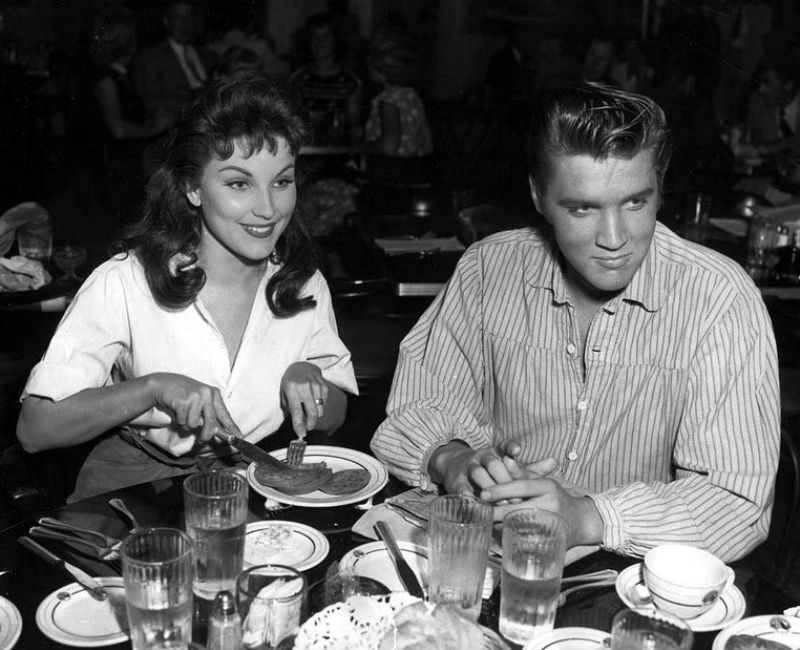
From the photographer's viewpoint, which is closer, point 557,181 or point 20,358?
point 557,181

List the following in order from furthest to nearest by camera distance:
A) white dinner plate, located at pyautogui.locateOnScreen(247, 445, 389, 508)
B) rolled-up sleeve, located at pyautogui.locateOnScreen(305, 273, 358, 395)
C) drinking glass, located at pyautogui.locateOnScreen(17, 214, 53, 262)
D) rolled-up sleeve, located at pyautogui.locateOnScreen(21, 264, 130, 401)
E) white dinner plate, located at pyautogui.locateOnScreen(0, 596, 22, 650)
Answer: drinking glass, located at pyautogui.locateOnScreen(17, 214, 53, 262) < rolled-up sleeve, located at pyautogui.locateOnScreen(305, 273, 358, 395) < rolled-up sleeve, located at pyautogui.locateOnScreen(21, 264, 130, 401) < white dinner plate, located at pyautogui.locateOnScreen(247, 445, 389, 508) < white dinner plate, located at pyautogui.locateOnScreen(0, 596, 22, 650)

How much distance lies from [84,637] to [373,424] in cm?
183

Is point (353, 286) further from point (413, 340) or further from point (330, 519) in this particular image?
point (330, 519)

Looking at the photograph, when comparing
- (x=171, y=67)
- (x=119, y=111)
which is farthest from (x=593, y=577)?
(x=171, y=67)

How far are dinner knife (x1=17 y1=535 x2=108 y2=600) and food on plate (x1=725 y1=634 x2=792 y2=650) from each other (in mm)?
976

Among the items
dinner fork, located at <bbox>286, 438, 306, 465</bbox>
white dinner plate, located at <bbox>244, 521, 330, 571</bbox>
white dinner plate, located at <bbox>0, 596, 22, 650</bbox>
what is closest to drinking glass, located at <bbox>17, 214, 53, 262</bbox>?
dinner fork, located at <bbox>286, 438, 306, 465</bbox>

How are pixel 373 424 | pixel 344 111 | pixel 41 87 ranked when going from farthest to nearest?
pixel 41 87
pixel 344 111
pixel 373 424

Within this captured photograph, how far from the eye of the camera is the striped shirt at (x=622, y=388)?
1.86 metres

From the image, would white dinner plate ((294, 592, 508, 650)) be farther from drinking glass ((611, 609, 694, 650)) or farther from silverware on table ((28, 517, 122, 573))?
silverware on table ((28, 517, 122, 573))

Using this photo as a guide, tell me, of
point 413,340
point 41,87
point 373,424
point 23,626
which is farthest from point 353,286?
point 41,87

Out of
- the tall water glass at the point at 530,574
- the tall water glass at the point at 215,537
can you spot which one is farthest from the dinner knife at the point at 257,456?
the tall water glass at the point at 530,574

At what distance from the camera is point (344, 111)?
8.13 meters

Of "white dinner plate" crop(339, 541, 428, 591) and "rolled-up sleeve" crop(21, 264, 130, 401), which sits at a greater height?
"rolled-up sleeve" crop(21, 264, 130, 401)

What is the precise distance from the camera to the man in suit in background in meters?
7.75
